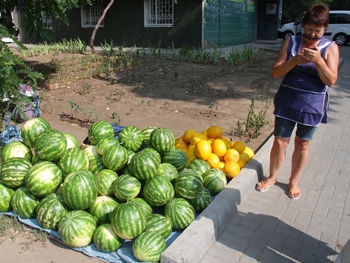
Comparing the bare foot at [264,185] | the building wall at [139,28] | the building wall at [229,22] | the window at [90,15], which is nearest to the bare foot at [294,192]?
the bare foot at [264,185]

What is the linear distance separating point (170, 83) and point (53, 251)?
6.74 meters

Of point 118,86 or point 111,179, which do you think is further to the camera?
point 118,86

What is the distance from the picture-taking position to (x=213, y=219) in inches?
121

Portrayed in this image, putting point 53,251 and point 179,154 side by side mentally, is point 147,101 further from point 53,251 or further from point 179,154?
point 53,251

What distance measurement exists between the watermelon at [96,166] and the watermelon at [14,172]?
23.7 inches

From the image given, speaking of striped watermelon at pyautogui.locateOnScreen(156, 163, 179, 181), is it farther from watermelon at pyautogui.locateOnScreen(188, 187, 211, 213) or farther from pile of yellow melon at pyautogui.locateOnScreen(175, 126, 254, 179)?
pile of yellow melon at pyautogui.locateOnScreen(175, 126, 254, 179)

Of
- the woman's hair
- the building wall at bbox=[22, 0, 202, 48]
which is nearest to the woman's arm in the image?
the woman's hair

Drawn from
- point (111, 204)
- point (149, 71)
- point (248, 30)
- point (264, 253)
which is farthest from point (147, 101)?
point (248, 30)

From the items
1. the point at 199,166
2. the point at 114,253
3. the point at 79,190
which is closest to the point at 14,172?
the point at 79,190

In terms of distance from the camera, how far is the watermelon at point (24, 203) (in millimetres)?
3127

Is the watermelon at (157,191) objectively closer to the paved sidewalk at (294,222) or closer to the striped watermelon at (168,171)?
the striped watermelon at (168,171)

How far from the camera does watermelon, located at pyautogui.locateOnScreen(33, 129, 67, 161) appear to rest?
10.7 feet

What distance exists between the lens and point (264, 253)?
2902 mm

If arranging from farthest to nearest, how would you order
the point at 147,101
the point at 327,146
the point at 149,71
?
1. the point at 149,71
2. the point at 147,101
3. the point at 327,146
